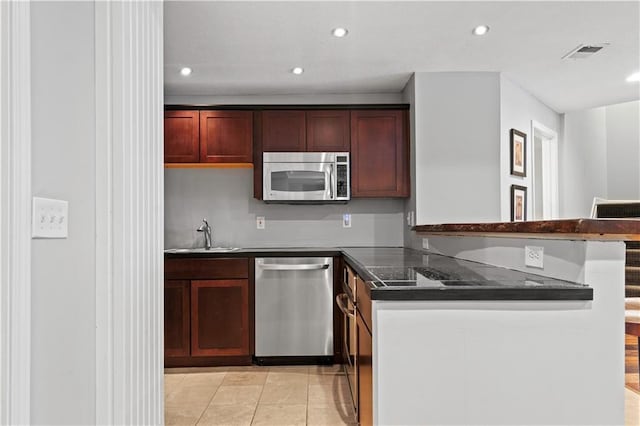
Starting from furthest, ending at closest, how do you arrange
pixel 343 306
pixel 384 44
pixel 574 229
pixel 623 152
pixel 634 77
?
pixel 623 152
pixel 634 77
pixel 384 44
pixel 343 306
pixel 574 229

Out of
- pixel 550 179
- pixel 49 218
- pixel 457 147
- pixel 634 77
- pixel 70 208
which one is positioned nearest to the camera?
pixel 49 218

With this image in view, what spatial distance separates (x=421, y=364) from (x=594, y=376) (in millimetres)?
548

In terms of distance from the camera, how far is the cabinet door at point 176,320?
→ 11.9ft

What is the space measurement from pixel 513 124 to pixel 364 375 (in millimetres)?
2962

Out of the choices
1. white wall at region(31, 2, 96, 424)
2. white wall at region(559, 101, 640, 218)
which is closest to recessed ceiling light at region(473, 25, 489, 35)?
white wall at region(31, 2, 96, 424)

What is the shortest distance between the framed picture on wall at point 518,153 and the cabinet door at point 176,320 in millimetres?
2911

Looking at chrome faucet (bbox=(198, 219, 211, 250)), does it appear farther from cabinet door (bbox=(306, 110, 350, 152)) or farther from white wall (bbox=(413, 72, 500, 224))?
white wall (bbox=(413, 72, 500, 224))

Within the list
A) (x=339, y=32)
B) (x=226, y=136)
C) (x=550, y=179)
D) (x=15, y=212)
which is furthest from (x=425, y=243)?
(x=15, y=212)

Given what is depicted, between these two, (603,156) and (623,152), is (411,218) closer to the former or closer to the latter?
(603,156)

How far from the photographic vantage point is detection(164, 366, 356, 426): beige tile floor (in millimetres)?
2646

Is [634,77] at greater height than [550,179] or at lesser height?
greater

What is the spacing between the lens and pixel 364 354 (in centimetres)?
196

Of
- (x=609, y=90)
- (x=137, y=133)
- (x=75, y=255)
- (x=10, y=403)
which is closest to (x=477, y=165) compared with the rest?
(x=609, y=90)

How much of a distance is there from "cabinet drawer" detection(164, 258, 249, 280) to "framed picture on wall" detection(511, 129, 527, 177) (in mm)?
2402
